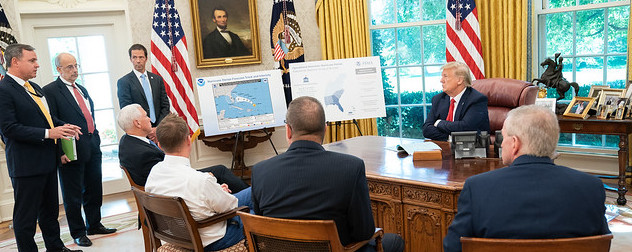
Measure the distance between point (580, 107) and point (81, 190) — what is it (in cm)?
454

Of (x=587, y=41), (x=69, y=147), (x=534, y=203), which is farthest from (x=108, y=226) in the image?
(x=587, y=41)

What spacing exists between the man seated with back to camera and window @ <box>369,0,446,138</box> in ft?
12.3

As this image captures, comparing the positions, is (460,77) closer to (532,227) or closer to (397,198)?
(397,198)

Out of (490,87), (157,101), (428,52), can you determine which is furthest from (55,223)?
(428,52)

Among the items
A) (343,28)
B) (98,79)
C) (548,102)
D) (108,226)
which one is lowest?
(108,226)

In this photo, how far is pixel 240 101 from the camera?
213 inches

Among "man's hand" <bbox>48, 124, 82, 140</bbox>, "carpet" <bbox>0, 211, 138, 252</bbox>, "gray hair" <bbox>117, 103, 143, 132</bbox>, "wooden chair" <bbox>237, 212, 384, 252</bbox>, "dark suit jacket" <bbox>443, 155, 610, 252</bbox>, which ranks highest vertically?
"gray hair" <bbox>117, 103, 143, 132</bbox>

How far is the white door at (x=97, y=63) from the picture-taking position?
5.42 metres

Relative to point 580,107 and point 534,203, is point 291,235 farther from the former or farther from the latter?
point 580,107

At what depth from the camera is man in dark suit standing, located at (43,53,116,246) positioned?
404 cm

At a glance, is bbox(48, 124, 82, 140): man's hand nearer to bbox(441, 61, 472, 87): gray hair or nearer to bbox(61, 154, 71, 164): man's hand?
bbox(61, 154, 71, 164): man's hand

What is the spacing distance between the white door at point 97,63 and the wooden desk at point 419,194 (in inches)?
149

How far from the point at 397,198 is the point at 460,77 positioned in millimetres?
1404

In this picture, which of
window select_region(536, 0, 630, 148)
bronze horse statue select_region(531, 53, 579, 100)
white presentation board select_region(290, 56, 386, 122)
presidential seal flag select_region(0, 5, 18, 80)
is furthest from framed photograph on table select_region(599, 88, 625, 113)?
presidential seal flag select_region(0, 5, 18, 80)
